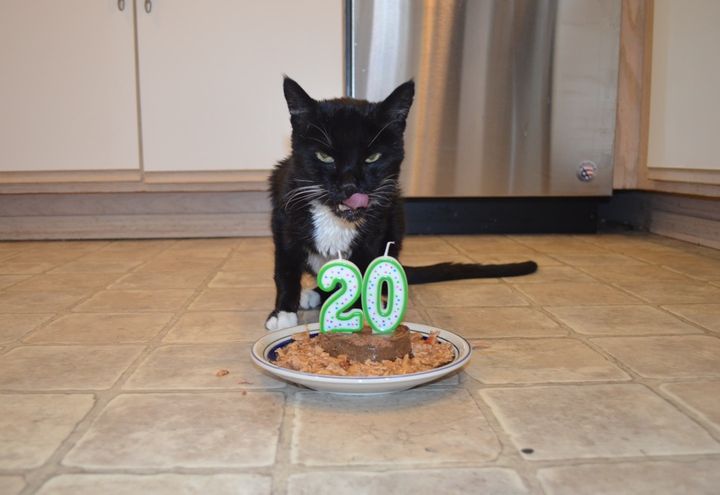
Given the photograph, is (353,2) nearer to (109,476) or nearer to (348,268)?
(348,268)

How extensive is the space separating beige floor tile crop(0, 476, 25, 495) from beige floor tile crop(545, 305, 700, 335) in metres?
1.22

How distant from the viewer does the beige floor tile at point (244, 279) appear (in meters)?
2.15

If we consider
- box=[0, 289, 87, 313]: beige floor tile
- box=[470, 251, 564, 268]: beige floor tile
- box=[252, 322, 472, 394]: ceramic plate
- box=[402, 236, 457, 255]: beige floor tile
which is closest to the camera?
box=[252, 322, 472, 394]: ceramic plate

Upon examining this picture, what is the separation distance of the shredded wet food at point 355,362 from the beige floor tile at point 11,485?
1.50 ft

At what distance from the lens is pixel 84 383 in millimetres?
1241

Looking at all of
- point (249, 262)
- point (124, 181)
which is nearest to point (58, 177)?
point (124, 181)

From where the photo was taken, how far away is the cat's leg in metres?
1.66

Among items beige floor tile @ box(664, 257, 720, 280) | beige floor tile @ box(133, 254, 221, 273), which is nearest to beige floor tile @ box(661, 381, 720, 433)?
beige floor tile @ box(664, 257, 720, 280)

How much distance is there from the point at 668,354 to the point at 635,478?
1.98 ft

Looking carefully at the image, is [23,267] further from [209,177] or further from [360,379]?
[360,379]

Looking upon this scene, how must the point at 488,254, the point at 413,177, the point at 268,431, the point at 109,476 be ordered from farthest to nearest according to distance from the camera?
1. the point at 413,177
2. the point at 488,254
3. the point at 268,431
4. the point at 109,476

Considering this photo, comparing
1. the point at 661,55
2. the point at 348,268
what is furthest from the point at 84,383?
the point at 661,55

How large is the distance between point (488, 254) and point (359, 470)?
1909 mm

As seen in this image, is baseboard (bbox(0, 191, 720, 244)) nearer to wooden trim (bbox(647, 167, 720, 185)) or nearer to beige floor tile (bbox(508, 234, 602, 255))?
beige floor tile (bbox(508, 234, 602, 255))
